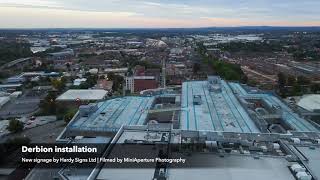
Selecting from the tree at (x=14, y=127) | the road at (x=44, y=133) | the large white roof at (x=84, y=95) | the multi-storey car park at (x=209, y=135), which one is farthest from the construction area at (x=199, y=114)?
the large white roof at (x=84, y=95)

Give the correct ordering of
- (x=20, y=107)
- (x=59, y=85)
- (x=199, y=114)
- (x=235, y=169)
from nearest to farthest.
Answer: (x=235, y=169) → (x=199, y=114) → (x=20, y=107) → (x=59, y=85)

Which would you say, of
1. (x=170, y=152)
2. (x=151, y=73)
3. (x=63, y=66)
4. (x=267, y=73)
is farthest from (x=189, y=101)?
(x=63, y=66)

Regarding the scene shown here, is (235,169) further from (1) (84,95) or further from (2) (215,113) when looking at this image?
(1) (84,95)

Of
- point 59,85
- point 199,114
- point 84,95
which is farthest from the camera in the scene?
point 59,85

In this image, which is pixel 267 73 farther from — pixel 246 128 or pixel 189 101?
pixel 246 128

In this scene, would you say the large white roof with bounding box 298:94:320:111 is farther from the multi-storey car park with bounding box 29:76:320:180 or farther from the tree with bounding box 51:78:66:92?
the tree with bounding box 51:78:66:92

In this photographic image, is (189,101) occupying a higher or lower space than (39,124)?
higher

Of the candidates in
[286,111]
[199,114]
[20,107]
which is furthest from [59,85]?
[286,111]

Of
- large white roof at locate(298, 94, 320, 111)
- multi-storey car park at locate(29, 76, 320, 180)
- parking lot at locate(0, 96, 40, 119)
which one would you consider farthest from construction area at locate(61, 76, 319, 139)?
parking lot at locate(0, 96, 40, 119)
